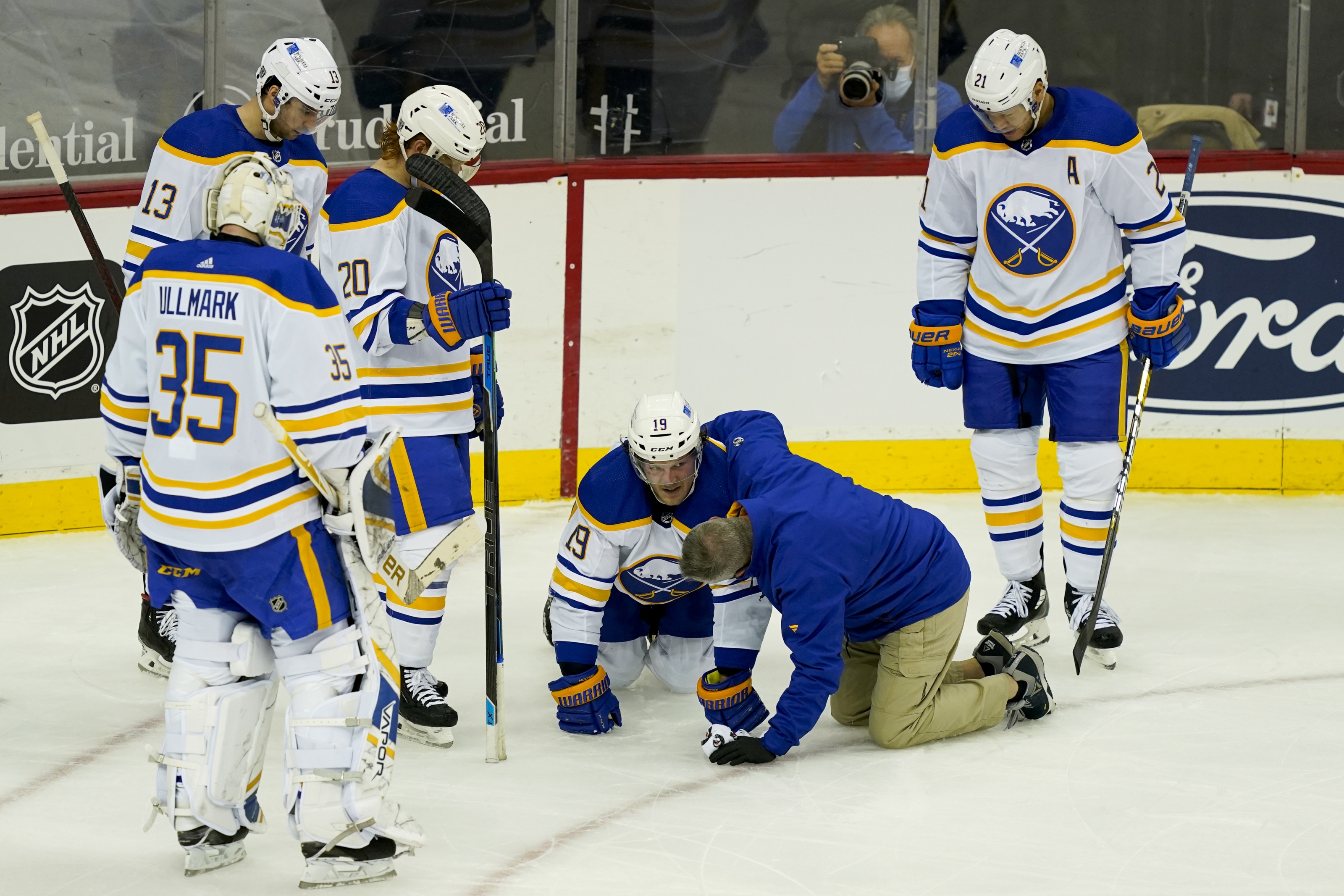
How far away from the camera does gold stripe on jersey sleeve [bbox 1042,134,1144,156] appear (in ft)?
13.2

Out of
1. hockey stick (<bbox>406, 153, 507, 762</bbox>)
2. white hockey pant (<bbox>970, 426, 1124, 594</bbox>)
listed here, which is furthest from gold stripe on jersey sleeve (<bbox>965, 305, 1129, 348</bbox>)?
hockey stick (<bbox>406, 153, 507, 762</bbox>)

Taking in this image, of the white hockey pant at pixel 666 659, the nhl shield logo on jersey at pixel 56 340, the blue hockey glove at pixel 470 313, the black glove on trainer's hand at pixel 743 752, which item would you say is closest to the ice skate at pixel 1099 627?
the white hockey pant at pixel 666 659

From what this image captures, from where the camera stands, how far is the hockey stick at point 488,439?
3.36 m

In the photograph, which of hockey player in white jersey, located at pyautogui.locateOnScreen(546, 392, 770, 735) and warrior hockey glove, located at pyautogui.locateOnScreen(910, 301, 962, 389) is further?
warrior hockey glove, located at pyautogui.locateOnScreen(910, 301, 962, 389)

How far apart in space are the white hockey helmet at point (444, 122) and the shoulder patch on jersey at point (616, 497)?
725 millimetres

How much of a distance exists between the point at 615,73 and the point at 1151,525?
2.41 m

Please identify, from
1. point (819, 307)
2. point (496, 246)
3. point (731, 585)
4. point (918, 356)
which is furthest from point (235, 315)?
point (819, 307)

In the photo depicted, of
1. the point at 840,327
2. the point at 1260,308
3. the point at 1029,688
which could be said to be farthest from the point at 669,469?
the point at 1260,308

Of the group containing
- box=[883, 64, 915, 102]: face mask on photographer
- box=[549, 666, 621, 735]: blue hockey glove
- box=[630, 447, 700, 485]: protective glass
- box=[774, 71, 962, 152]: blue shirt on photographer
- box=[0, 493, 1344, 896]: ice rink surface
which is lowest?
box=[0, 493, 1344, 896]: ice rink surface

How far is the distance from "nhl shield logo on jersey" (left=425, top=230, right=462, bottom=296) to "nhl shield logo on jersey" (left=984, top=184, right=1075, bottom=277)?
55.8 inches

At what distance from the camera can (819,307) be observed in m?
5.70

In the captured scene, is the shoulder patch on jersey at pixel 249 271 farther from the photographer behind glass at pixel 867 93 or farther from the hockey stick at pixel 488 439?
the photographer behind glass at pixel 867 93

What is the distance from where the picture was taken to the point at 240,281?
2.60 m

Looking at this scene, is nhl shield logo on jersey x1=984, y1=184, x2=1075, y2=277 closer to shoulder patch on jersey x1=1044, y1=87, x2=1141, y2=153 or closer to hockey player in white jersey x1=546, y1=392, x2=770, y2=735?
shoulder patch on jersey x1=1044, y1=87, x2=1141, y2=153
